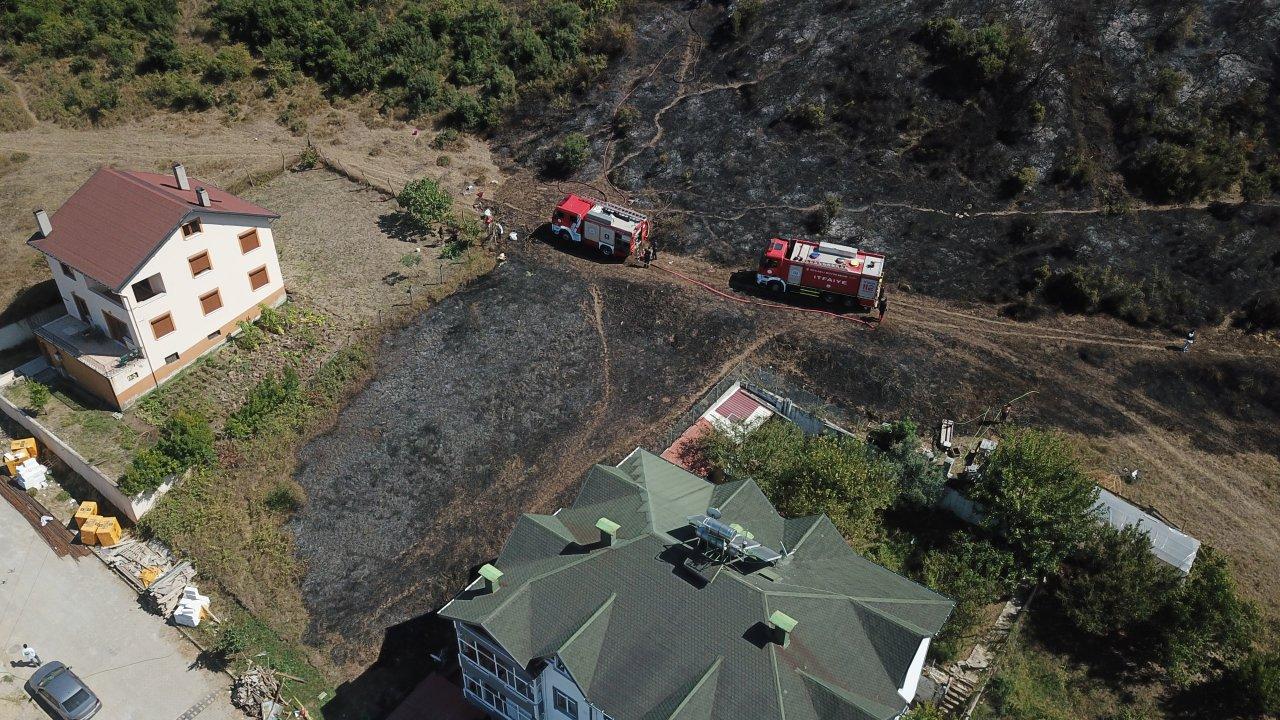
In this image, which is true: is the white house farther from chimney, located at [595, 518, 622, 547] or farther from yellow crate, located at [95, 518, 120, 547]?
chimney, located at [595, 518, 622, 547]

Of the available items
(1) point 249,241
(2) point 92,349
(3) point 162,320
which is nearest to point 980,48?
(1) point 249,241

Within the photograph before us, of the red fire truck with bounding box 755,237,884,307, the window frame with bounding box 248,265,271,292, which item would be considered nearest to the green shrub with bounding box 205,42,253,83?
the window frame with bounding box 248,265,271,292

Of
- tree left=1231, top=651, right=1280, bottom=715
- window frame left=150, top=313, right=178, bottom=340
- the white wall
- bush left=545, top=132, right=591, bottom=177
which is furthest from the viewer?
bush left=545, top=132, right=591, bottom=177

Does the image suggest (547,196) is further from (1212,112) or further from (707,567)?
(1212,112)

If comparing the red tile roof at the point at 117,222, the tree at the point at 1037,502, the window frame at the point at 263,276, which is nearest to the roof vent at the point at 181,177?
the red tile roof at the point at 117,222

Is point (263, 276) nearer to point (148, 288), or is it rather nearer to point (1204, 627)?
point (148, 288)

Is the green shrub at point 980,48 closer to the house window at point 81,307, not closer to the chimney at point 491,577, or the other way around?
the chimney at point 491,577

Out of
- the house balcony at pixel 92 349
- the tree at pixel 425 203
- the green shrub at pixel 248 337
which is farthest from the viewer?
the tree at pixel 425 203
